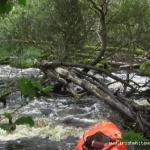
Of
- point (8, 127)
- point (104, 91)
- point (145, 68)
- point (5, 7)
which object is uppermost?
point (5, 7)

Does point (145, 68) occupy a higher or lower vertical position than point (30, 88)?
lower

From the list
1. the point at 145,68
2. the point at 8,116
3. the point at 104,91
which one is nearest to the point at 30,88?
the point at 8,116

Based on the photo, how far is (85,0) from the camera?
16.2 m

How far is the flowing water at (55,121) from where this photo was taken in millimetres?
7816

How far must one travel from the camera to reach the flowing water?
7816 millimetres

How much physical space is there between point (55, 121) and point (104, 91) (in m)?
2.33

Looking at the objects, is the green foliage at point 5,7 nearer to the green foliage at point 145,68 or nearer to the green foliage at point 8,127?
the green foliage at point 8,127

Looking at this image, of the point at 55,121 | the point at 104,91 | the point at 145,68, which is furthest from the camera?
the point at 145,68

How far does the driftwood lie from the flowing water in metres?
0.41

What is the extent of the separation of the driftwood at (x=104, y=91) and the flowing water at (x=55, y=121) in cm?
41

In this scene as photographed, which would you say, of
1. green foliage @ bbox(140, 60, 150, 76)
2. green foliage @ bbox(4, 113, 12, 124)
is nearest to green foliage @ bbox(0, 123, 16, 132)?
green foliage @ bbox(4, 113, 12, 124)

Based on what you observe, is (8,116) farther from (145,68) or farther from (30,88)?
(145,68)

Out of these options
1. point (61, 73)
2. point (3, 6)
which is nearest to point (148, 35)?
point (61, 73)

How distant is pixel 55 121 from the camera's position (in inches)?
369
